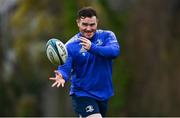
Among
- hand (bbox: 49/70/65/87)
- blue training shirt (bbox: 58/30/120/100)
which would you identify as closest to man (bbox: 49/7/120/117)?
blue training shirt (bbox: 58/30/120/100)

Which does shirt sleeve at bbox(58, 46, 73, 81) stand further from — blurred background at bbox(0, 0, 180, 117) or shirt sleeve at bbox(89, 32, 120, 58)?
blurred background at bbox(0, 0, 180, 117)

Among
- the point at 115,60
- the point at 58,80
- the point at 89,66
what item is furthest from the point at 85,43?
the point at 115,60

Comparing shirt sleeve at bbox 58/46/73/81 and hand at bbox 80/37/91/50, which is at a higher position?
hand at bbox 80/37/91/50

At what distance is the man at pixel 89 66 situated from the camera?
30.4ft

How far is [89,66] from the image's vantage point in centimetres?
944

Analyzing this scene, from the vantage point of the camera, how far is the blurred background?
70.8 feet

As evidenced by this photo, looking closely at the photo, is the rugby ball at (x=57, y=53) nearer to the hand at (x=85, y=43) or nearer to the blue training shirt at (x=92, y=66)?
the blue training shirt at (x=92, y=66)

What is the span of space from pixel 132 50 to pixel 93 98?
41.5 ft

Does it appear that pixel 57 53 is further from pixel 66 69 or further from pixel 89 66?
pixel 89 66

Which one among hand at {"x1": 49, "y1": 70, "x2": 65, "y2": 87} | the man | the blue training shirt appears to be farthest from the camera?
the blue training shirt

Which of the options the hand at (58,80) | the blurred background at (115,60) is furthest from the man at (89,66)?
the blurred background at (115,60)

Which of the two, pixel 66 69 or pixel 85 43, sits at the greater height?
pixel 85 43

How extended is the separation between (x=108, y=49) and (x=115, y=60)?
1369 cm

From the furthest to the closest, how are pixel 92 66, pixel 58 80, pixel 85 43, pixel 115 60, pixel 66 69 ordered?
pixel 115 60 < pixel 92 66 < pixel 66 69 < pixel 85 43 < pixel 58 80
